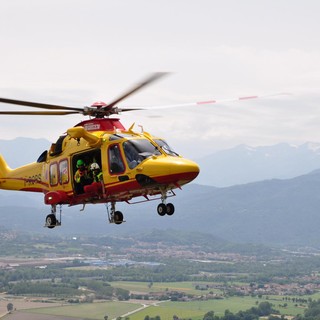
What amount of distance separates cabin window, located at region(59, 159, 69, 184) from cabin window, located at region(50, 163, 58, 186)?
42 centimetres

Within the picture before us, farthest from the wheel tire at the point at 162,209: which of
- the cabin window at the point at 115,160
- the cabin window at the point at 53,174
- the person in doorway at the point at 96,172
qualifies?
the cabin window at the point at 53,174

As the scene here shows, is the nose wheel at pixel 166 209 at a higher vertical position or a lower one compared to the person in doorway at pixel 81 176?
lower

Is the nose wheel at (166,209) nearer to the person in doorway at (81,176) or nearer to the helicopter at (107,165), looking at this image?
the helicopter at (107,165)

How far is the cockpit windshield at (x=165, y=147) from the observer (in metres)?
36.1

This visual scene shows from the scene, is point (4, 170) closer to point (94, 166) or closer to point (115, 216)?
point (94, 166)

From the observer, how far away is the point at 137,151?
36.1 m

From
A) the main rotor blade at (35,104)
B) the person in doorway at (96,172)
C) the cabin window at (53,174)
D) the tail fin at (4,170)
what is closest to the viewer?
the main rotor blade at (35,104)

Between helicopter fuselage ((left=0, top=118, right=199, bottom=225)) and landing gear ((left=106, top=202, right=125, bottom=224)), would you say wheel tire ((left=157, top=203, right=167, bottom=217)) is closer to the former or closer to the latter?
helicopter fuselage ((left=0, top=118, right=199, bottom=225))

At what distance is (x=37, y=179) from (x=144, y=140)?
26.3 feet

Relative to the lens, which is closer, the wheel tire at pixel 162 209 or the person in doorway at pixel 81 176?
the wheel tire at pixel 162 209

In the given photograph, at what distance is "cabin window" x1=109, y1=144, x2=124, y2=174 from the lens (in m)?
36.6

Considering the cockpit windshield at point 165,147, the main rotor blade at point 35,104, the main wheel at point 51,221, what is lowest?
the main wheel at point 51,221

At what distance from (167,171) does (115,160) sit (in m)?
3.58

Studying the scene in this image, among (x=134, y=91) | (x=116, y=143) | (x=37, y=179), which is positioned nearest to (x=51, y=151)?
(x=37, y=179)
